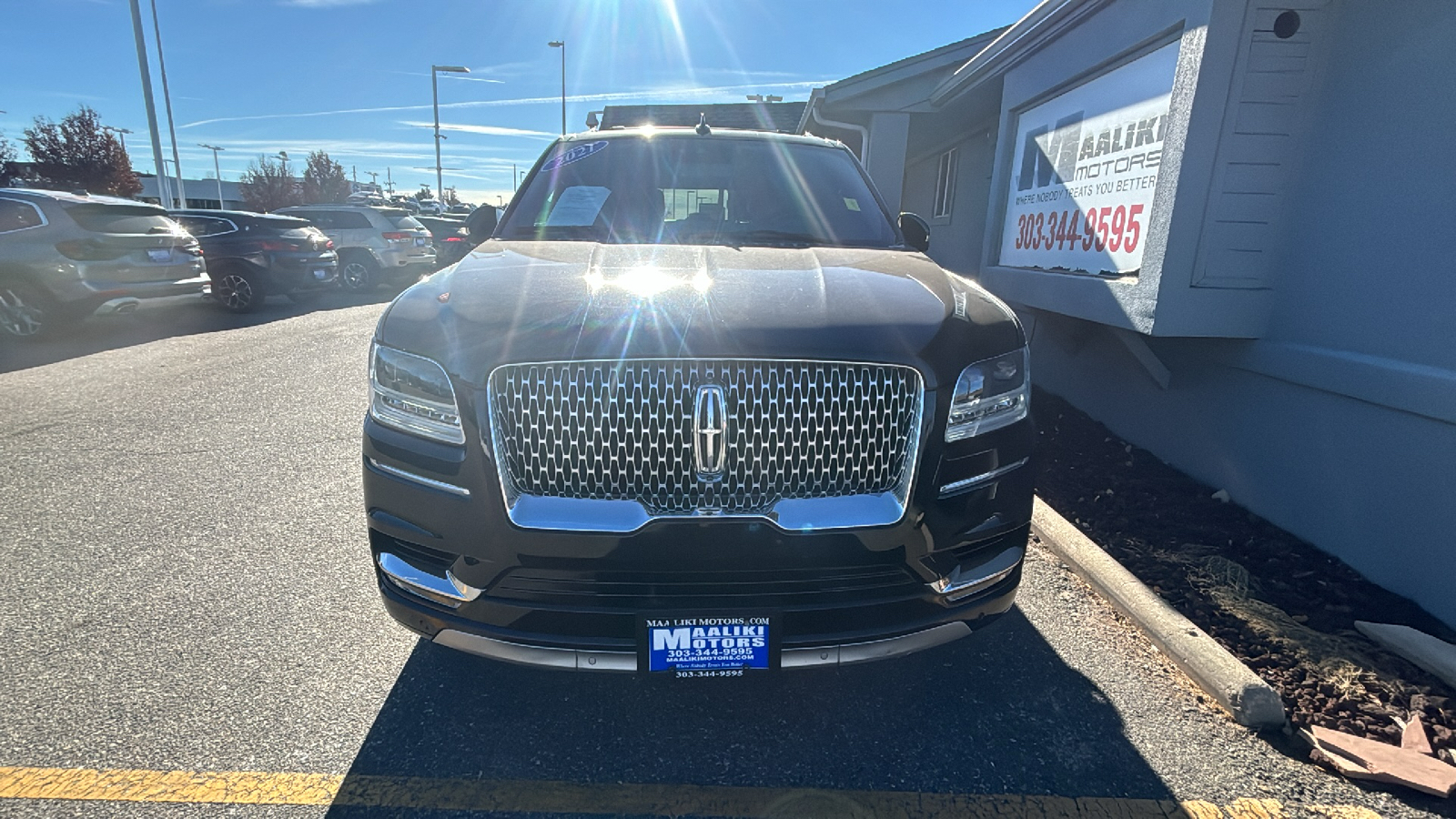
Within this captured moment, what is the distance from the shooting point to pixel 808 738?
2367 millimetres

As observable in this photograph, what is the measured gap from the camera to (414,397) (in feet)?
6.78

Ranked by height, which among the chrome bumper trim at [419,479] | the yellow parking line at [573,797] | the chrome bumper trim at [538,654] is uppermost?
the chrome bumper trim at [419,479]

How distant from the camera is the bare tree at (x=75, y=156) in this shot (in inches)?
→ 1244

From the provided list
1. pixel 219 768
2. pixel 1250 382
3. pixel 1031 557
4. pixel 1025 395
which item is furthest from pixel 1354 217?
pixel 219 768

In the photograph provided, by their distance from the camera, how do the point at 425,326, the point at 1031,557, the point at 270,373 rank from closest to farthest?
the point at 425,326, the point at 1031,557, the point at 270,373

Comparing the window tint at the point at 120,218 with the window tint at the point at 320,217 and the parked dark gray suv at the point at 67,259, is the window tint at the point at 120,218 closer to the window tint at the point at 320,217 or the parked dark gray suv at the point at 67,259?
the parked dark gray suv at the point at 67,259

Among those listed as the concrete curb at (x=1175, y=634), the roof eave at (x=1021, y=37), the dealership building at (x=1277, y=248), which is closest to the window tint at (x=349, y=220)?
the roof eave at (x=1021, y=37)

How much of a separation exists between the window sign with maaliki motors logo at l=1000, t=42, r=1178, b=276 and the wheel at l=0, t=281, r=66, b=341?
994cm

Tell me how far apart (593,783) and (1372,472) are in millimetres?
3351

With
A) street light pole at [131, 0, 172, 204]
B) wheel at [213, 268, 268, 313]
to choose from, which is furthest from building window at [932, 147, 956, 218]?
street light pole at [131, 0, 172, 204]

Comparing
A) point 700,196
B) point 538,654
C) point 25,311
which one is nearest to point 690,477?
point 538,654

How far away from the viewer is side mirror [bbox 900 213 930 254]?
3.54m

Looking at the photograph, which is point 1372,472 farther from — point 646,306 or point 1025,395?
point 646,306

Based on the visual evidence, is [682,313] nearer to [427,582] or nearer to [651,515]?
[651,515]
